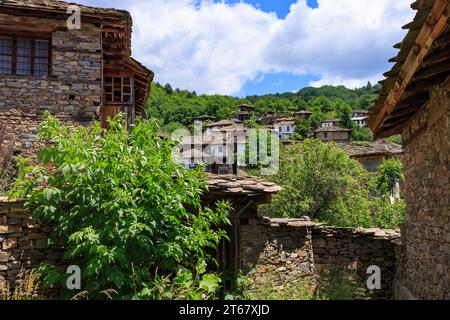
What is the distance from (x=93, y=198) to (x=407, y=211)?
5.85 metres

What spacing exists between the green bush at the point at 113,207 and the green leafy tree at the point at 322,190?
50.1ft

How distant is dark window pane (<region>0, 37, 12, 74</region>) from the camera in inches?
400

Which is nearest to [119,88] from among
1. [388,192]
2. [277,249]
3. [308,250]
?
[277,249]

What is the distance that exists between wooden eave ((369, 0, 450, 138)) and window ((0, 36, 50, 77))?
772cm

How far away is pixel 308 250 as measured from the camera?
909 cm

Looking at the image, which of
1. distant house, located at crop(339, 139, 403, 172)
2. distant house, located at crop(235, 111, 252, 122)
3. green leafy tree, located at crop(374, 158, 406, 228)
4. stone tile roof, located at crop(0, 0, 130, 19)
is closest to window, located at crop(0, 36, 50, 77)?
stone tile roof, located at crop(0, 0, 130, 19)

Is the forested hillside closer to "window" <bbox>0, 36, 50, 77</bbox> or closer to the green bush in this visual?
"window" <bbox>0, 36, 50, 77</bbox>

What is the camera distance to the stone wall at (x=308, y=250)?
8.38 m

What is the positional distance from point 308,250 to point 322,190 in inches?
508

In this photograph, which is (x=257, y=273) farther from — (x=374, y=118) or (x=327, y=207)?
(x=327, y=207)

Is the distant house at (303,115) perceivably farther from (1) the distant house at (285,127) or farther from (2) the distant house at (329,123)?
(2) the distant house at (329,123)

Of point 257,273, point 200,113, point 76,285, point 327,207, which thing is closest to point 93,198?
point 76,285

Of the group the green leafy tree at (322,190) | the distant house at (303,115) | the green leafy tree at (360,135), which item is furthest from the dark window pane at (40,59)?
the distant house at (303,115)

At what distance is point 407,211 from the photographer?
830 cm
